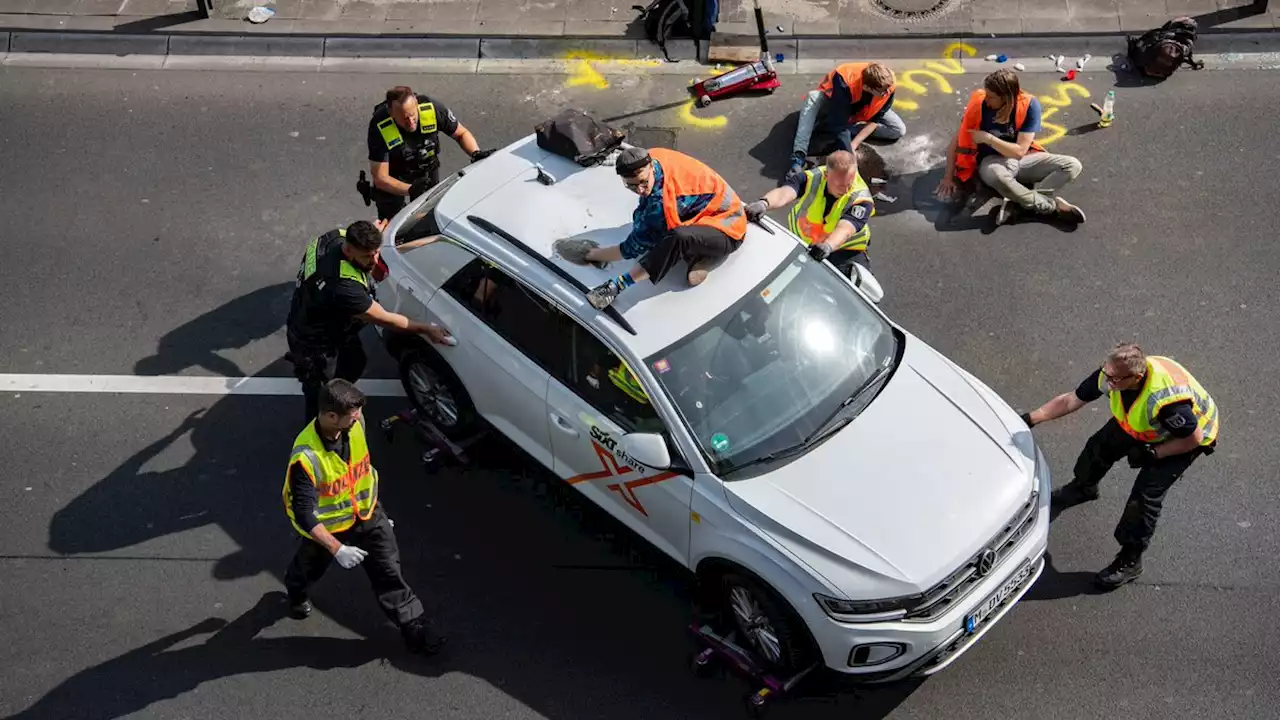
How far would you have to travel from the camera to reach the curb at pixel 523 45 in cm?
1137

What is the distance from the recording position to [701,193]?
23.7ft

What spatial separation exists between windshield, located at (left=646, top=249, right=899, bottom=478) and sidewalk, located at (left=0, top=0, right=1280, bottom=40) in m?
5.27

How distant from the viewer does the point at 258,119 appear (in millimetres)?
11094

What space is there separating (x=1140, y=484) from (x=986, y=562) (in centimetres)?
134

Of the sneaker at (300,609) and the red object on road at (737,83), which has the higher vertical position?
the red object on road at (737,83)

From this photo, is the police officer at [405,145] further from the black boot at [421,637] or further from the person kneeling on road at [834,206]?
the black boot at [421,637]

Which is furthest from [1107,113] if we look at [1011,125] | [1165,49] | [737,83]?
[737,83]

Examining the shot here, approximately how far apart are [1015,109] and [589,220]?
13.4 ft

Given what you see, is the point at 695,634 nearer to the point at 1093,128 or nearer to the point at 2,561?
the point at 2,561

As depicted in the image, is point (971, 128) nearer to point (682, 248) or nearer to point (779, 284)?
point (779, 284)

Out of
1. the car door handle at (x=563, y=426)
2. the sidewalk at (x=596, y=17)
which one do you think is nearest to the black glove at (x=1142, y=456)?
the car door handle at (x=563, y=426)

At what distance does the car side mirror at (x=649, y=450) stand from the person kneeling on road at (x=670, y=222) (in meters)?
0.80

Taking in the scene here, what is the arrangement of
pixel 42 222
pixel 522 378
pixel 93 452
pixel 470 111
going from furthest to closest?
pixel 470 111, pixel 42 222, pixel 93 452, pixel 522 378

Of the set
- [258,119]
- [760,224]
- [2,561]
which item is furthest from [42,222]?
[760,224]
